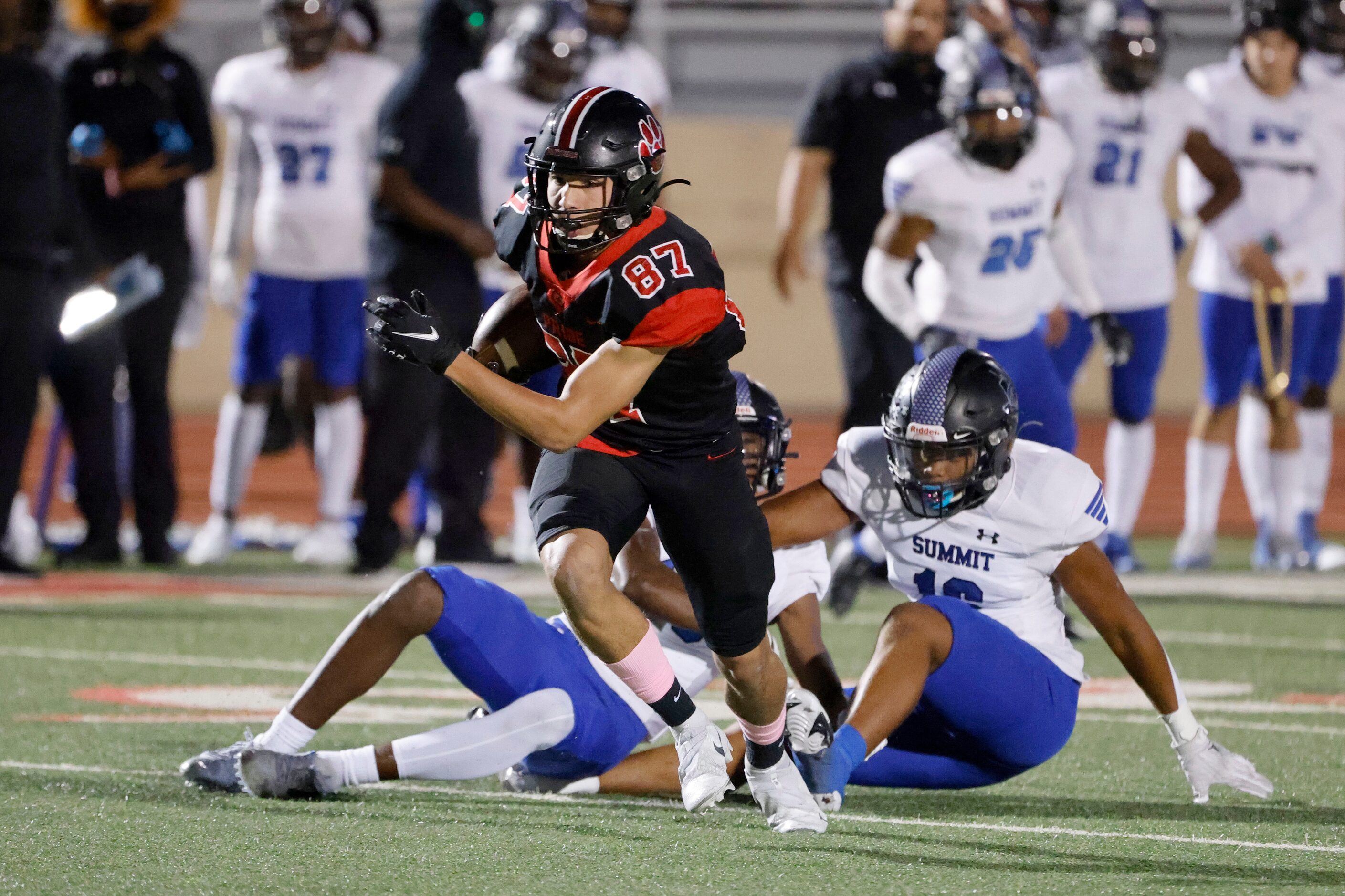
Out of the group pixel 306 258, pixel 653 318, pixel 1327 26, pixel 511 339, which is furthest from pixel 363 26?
pixel 653 318

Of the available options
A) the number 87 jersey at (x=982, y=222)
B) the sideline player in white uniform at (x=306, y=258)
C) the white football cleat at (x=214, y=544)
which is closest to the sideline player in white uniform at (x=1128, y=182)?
the number 87 jersey at (x=982, y=222)

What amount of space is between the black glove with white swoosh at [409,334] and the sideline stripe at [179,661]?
2.35 metres

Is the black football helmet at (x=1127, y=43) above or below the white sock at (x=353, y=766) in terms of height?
above

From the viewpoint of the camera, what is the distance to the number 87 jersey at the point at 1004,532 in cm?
417

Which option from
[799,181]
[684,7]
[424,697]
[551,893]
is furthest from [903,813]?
[684,7]

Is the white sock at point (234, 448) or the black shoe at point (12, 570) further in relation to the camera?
the white sock at point (234, 448)

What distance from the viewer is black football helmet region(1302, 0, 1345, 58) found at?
8.78 m

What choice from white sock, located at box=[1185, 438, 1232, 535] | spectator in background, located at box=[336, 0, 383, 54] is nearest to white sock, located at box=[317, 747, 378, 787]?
white sock, located at box=[1185, 438, 1232, 535]

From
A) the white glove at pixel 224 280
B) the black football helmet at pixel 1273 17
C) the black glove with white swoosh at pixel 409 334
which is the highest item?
the black glove with white swoosh at pixel 409 334

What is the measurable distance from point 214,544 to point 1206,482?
397 cm

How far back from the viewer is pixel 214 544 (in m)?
8.38

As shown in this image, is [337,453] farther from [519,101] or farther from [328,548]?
[519,101]

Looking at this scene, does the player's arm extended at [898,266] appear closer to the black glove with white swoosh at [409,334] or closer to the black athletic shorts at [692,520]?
the black athletic shorts at [692,520]

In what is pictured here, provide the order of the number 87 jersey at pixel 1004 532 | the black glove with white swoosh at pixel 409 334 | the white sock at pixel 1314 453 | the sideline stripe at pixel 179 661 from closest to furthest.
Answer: the black glove with white swoosh at pixel 409 334, the number 87 jersey at pixel 1004 532, the sideline stripe at pixel 179 661, the white sock at pixel 1314 453
